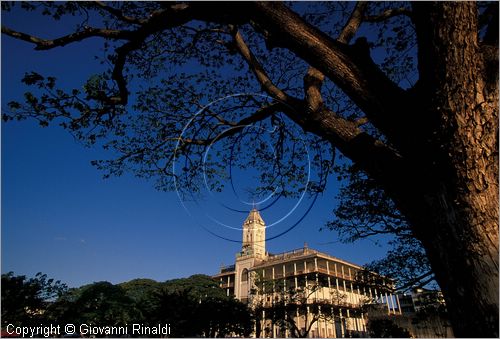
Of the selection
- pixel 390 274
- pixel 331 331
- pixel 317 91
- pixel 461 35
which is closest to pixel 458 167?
pixel 461 35

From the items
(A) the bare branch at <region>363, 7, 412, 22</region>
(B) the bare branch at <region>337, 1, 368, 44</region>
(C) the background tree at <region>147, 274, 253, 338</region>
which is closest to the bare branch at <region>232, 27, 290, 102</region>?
(B) the bare branch at <region>337, 1, 368, 44</region>

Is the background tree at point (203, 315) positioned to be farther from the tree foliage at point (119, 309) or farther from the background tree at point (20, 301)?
the background tree at point (20, 301)

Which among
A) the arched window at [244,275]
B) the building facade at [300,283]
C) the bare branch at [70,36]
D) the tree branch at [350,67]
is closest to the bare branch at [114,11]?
the bare branch at [70,36]

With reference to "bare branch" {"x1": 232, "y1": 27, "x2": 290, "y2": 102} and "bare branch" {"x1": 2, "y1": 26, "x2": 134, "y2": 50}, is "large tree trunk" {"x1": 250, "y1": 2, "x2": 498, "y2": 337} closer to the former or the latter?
"bare branch" {"x1": 232, "y1": 27, "x2": 290, "y2": 102}

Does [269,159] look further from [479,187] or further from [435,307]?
[435,307]

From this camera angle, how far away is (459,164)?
2.73 metres

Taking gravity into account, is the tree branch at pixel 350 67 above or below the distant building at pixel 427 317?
above

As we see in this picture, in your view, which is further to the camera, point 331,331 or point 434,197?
point 331,331

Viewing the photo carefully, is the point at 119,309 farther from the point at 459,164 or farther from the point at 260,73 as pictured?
the point at 459,164

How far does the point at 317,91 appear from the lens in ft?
14.4

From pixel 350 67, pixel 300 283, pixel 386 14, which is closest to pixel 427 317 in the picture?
pixel 386 14

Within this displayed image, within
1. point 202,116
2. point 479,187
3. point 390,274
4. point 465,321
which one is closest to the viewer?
A: point 465,321

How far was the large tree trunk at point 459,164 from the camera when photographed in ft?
8.25

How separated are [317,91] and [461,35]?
1.82 m
